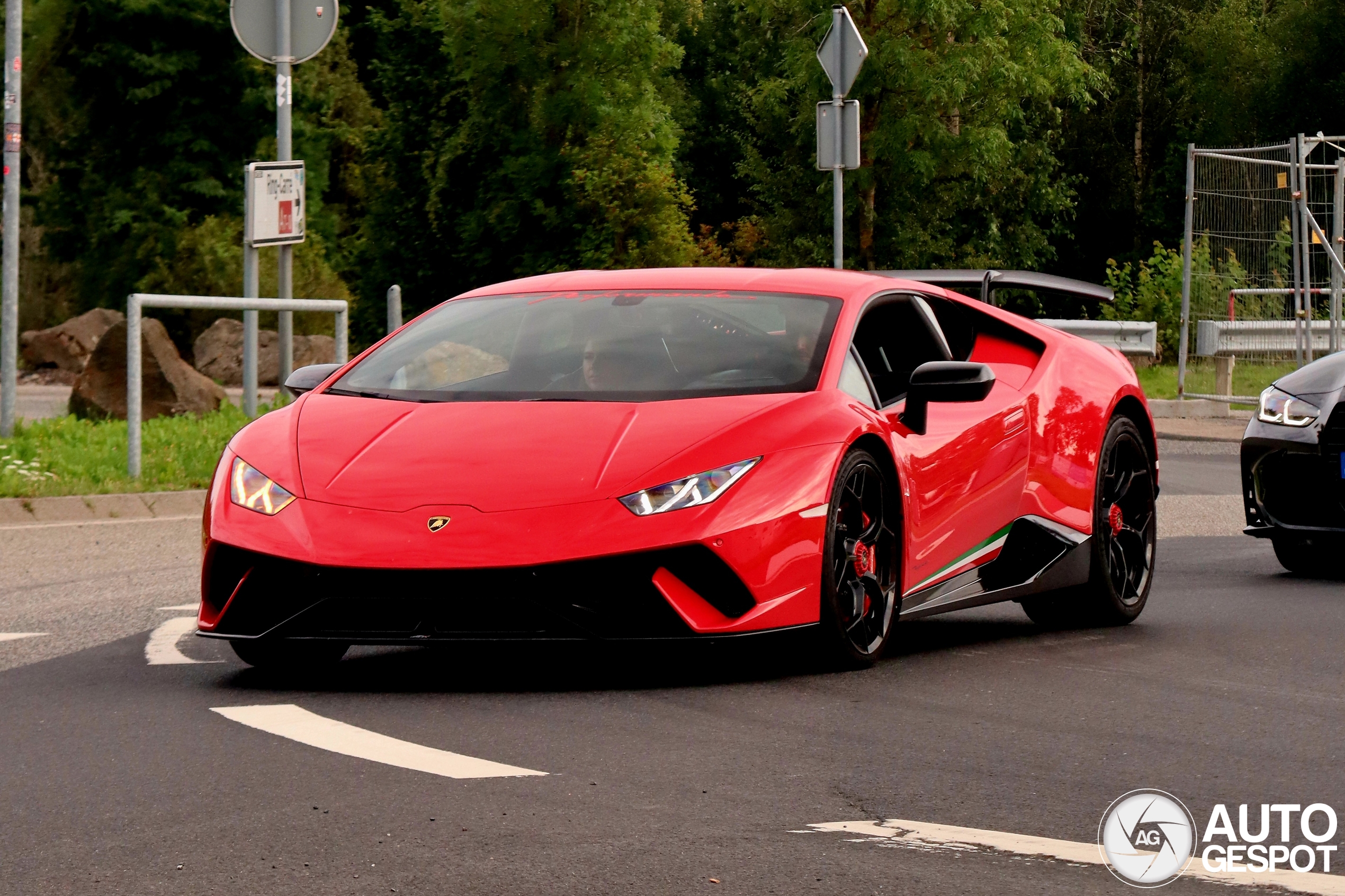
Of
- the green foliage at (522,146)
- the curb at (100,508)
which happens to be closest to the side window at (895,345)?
the curb at (100,508)

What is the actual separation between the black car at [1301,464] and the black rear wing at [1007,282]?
1.46 metres

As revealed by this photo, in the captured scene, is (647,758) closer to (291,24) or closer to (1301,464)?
(1301,464)

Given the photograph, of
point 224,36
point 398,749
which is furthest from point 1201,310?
point 224,36

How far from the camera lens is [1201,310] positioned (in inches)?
938

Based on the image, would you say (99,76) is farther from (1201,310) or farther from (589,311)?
(589,311)

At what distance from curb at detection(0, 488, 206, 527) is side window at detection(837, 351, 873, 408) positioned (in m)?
5.65

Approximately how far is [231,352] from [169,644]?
35.6 ft

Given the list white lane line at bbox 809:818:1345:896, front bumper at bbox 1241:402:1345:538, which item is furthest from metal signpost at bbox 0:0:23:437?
white lane line at bbox 809:818:1345:896

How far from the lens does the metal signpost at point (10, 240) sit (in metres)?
15.6

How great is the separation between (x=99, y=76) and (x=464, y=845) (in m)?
41.6

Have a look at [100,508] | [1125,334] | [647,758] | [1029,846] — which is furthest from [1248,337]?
[1029,846]

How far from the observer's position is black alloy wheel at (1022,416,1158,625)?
8.02 meters

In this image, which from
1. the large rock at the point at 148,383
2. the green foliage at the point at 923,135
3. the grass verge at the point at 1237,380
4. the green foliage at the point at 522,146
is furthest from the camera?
the green foliage at the point at 923,135
